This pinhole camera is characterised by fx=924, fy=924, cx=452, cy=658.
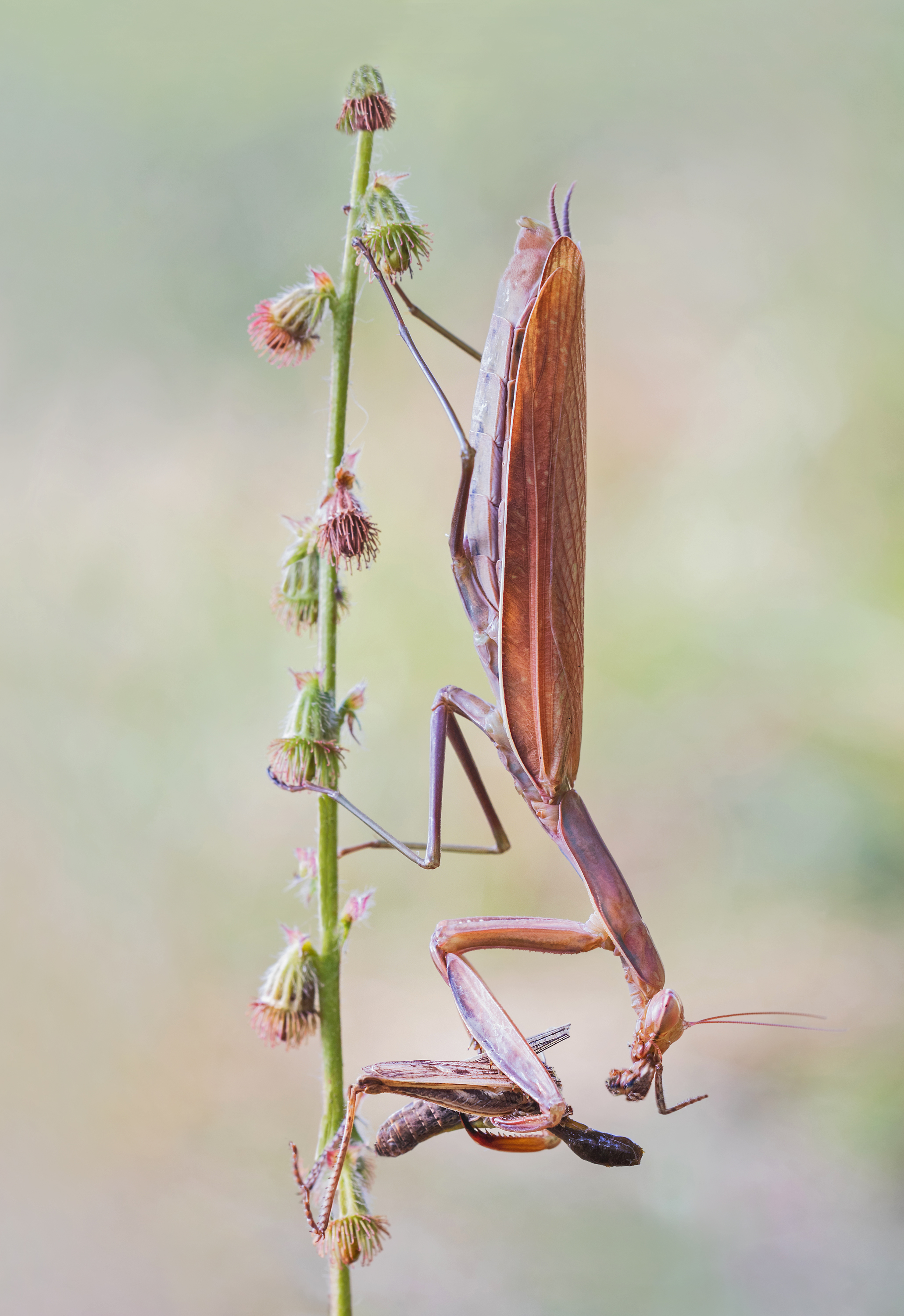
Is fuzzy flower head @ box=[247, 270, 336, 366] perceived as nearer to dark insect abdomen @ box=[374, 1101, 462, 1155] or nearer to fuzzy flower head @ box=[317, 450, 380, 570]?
fuzzy flower head @ box=[317, 450, 380, 570]

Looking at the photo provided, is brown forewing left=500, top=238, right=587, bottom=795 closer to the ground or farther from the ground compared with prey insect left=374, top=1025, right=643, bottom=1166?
farther from the ground

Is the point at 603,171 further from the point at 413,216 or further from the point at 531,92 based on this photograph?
the point at 413,216

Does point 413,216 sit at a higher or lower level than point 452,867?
higher

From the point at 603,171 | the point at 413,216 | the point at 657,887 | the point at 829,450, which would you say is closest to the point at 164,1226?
the point at 657,887

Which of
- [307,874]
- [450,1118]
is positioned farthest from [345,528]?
[450,1118]

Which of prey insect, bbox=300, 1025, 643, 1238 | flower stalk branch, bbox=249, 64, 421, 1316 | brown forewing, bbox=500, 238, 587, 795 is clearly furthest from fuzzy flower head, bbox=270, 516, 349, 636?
prey insect, bbox=300, 1025, 643, 1238

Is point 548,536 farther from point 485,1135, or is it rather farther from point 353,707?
point 485,1135

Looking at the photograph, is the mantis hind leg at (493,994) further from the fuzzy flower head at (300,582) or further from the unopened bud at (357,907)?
the fuzzy flower head at (300,582)

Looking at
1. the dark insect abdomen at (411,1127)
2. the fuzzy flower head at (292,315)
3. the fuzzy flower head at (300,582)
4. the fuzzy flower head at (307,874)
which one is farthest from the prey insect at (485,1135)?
the fuzzy flower head at (292,315)
